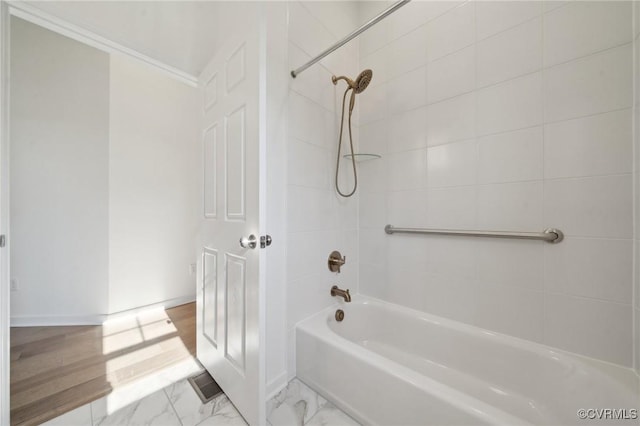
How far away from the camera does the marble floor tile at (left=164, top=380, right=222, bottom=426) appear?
3.66 feet

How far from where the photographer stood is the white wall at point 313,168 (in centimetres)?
136

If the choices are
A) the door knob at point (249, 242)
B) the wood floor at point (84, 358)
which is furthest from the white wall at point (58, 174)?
the door knob at point (249, 242)

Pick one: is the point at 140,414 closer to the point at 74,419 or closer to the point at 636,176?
the point at 74,419

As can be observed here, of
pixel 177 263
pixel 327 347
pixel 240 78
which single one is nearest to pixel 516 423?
pixel 327 347

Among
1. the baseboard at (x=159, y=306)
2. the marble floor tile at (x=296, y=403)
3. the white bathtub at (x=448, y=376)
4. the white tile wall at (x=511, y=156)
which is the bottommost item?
the marble floor tile at (x=296, y=403)

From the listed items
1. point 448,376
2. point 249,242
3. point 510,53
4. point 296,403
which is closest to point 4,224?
point 249,242

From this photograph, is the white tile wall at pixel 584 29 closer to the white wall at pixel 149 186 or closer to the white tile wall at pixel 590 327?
the white tile wall at pixel 590 327

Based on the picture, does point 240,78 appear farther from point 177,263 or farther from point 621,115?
point 177,263

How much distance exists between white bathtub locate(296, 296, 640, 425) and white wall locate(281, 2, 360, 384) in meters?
0.23

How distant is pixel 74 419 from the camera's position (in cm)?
110

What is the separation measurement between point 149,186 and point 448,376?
9.62 ft

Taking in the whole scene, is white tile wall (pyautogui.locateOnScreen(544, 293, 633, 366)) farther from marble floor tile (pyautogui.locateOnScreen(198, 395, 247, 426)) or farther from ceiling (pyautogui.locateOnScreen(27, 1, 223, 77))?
ceiling (pyautogui.locateOnScreen(27, 1, 223, 77))

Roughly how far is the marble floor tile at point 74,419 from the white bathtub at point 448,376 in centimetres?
103

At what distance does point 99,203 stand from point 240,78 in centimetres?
204
